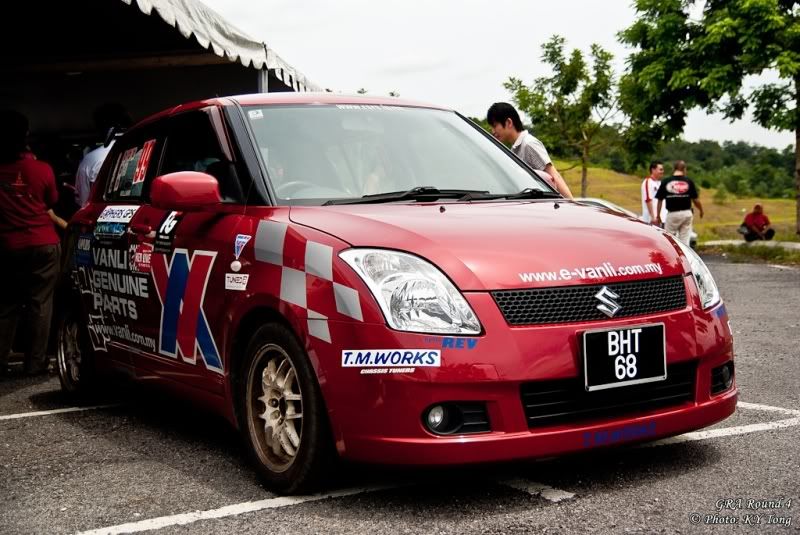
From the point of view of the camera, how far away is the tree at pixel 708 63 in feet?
79.8

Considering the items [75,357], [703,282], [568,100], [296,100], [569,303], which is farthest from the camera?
[568,100]

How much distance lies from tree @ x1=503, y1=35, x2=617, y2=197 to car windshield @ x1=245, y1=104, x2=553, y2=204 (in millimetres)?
29913

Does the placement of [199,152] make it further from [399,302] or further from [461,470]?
[461,470]

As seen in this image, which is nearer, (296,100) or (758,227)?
(296,100)

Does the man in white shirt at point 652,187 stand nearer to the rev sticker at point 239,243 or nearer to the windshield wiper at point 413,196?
the windshield wiper at point 413,196

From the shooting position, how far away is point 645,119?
28.3 metres

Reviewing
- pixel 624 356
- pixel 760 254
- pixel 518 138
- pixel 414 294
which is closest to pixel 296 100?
pixel 414 294

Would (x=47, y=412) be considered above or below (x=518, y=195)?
below

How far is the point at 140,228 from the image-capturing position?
511 centimetres

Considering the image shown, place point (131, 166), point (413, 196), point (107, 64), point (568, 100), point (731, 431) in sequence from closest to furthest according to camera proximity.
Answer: point (413, 196) → point (731, 431) → point (131, 166) → point (107, 64) → point (568, 100)

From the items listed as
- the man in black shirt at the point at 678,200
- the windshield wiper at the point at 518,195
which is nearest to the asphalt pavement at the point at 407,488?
the windshield wiper at the point at 518,195

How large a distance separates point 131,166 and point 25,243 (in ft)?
7.08

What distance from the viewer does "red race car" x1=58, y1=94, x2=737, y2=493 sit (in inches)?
136

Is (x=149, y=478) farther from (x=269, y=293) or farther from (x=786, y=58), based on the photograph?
(x=786, y=58)
